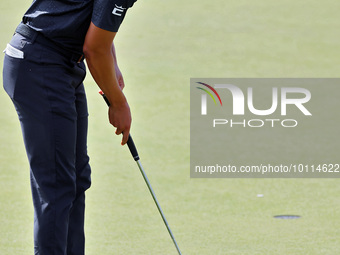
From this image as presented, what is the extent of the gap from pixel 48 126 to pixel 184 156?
10.1ft

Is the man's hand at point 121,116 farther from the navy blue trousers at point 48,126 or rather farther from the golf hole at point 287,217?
the golf hole at point 287,217

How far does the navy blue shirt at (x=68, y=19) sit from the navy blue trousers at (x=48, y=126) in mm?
67

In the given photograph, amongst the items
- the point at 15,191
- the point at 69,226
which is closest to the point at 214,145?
the point at 15,191

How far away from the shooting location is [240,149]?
652 cm

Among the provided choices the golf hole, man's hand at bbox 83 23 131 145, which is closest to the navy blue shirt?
man's hand at bbox 83 23 131 145

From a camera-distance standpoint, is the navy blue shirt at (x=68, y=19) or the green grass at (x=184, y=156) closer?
the navy blue shirt at (x=68, y=19)

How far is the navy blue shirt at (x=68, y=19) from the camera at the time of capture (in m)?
3.17

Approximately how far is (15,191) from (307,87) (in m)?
3.56

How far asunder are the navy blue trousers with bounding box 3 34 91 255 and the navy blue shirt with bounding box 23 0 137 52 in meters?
0.07

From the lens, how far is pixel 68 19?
3.27 meters

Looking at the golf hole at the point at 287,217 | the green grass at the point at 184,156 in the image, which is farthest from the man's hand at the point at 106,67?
the golf hole at the point at 287,217

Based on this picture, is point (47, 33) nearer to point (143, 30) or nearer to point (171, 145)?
point (171, 145)

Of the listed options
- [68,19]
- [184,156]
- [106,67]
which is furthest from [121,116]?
[184,156]

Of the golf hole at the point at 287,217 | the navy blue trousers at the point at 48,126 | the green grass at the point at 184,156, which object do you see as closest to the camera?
the navy blue trousers at the point at 48,126
